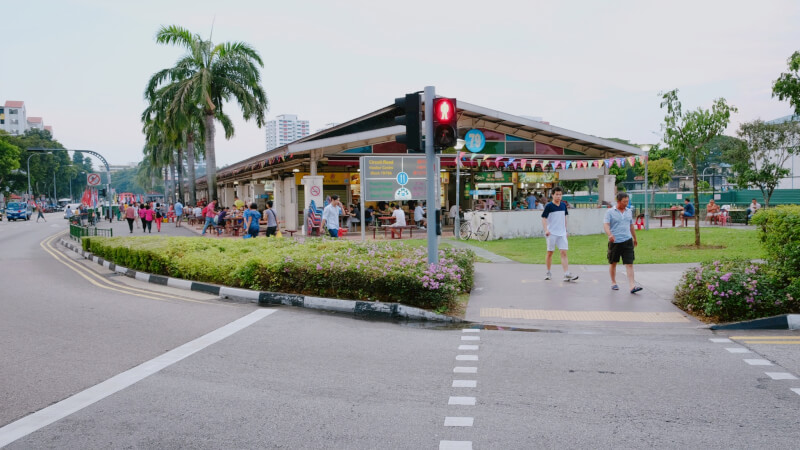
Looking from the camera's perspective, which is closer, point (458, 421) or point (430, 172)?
point (458, 421)

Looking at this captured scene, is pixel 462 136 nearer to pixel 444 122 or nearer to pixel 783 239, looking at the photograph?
pixel 444 122

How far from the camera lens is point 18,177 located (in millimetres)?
80812

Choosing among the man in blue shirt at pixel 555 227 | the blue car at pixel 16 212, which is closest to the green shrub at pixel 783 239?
the man in blue shirt at pixel 555 227

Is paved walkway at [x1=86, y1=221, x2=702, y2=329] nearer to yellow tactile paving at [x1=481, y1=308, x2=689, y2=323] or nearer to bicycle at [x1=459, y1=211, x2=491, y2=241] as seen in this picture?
yellow tactile paving at [x1=481, y1=308, x2=689, y2=323]

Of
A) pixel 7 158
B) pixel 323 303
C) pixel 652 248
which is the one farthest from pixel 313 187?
pixel 7 158

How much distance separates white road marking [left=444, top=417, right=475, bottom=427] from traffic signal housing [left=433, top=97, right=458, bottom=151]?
533cm

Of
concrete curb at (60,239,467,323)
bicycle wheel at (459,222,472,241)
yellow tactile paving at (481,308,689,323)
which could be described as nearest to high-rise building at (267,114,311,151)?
bicycle wheel at (459,222,472,241)

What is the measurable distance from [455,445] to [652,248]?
46.3 feet

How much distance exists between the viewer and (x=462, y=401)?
476cm

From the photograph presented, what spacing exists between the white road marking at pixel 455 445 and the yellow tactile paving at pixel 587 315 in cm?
437

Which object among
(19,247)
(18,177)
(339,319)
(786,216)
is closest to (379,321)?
(339,319)

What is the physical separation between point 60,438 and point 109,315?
511 centimetres

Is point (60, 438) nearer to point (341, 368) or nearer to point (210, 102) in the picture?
point (341, 368)

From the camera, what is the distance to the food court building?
931 inches
